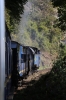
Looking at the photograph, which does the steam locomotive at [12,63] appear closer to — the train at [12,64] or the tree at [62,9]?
the train at [12,64]

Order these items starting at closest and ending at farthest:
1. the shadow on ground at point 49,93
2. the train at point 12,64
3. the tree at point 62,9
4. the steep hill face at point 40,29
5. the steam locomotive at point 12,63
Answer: the train at point 12,64
the steam locomotive at point 12,63
the shadow on ground at point 49,93
the tree at point 62,9
the steep hill face at point 40,29

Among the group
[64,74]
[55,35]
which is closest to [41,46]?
[55,35]

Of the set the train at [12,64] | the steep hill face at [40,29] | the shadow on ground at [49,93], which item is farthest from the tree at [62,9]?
the steep hill face at [40,29]

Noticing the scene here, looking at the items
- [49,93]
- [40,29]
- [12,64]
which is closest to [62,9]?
[49,93]

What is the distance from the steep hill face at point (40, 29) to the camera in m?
27.0

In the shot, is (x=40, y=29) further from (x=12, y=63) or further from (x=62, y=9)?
(x=12, y=63)

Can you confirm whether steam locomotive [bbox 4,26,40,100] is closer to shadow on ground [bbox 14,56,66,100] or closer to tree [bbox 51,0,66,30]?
shadow on ground [bbox 14,56,66,100]

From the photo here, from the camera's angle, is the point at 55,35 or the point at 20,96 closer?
the point at 20,96

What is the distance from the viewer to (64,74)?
10.6 m

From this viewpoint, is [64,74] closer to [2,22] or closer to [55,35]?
[2,22]

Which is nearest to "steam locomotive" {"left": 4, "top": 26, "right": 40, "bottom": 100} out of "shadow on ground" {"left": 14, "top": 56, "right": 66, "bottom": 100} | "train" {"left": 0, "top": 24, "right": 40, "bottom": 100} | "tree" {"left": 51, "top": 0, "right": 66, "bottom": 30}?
"train" {"left": 0, "top": 24, "right": 40, "bottom": 100}

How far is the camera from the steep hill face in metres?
27.0

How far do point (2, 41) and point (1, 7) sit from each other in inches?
7.6

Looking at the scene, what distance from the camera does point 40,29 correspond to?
32.7 meters
